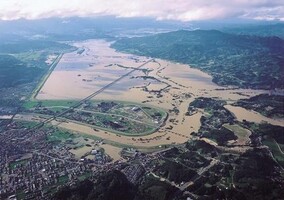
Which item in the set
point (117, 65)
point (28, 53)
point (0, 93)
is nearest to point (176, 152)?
point (0, 93)

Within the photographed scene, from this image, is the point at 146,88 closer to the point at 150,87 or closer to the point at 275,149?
the point at 150,87

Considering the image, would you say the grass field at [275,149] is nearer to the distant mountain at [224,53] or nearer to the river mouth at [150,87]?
the river mouth at [150,87]

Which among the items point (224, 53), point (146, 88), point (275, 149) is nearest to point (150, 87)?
point (146, 88)

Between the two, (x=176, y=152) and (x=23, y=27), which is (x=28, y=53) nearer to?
(x=176, y=152)

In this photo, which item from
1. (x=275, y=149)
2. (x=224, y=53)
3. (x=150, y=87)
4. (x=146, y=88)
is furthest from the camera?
(x=224, y=53)

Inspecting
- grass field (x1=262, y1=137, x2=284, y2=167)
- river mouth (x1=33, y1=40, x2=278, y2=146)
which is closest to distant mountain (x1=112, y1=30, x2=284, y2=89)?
river mouth (x1=33, y1=40, x2=278, y2=146)
